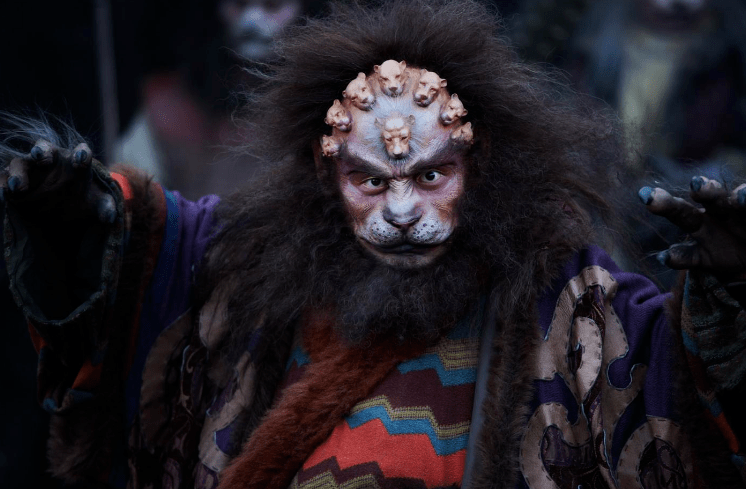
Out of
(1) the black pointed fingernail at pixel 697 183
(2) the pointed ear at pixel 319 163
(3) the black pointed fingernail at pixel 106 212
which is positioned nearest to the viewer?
(1) the black pointed fingernail at pixel 697 183

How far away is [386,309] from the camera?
7.14 ft

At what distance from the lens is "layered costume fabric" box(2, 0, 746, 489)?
2.02 meters

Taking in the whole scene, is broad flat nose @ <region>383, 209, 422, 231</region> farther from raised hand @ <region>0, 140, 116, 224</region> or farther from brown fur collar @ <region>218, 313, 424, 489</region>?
raised hand @ <region>0, 140, 116, 224</region>

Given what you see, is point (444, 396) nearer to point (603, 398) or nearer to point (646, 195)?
Answer: point (603, 398)

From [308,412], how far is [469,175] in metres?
0.72

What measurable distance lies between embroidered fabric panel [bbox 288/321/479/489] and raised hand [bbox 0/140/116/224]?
77 cm

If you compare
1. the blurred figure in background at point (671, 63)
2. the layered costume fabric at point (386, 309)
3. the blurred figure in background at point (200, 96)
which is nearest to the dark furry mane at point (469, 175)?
the layered costume fabric at point (386, 309)

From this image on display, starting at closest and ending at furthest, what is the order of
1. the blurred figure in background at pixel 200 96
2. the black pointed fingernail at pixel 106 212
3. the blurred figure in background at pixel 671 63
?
the black pointed fingernail at pixel 106 212 < the blurred figure in background at pixel 200 96 < the blurred figure in background at pixel 671 63


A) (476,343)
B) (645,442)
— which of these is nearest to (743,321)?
(645,442)

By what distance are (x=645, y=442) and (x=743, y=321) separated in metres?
0.40

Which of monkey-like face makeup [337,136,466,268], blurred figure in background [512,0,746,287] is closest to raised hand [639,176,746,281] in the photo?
monkey-like face makeup [337,136,466,268]

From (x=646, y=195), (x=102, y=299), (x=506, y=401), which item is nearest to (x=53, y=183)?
(x=102, y=299)

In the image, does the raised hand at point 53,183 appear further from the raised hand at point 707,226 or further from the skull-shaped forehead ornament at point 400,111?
the raised hand at point 707,226

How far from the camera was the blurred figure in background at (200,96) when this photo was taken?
3.99 metres
